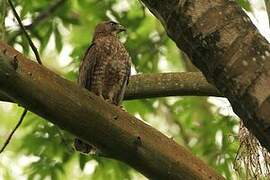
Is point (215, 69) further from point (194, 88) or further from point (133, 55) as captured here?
point (133, 55)

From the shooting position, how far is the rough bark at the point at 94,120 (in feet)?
8.29

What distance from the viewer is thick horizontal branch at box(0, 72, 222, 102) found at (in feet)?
12.9

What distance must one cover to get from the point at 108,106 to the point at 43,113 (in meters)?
0.27

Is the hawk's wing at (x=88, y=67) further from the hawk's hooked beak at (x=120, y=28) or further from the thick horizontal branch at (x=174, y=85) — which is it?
the thick horizontal branch at (x=174, y=85)

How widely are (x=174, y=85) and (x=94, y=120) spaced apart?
1.37 m

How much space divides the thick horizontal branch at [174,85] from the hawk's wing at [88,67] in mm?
1087

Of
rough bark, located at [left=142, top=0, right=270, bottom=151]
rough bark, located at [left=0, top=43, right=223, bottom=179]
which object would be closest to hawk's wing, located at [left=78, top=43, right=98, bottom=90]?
rough bark, located at [left=0, top=43, right=223, bottom=179]

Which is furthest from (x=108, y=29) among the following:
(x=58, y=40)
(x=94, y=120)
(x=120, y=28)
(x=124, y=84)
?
(x=94, y=120)

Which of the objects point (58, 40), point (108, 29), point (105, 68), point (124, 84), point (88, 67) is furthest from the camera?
point (58, 40)

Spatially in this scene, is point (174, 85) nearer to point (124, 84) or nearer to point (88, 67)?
point (124, 84)

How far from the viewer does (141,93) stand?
4.04 meters

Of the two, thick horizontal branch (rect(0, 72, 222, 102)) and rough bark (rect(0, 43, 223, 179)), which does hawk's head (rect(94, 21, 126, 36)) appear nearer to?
thick horizontal branch (rect(0, 72, 222, 102))

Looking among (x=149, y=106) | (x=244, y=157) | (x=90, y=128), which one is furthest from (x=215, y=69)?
(x=149, y=106)

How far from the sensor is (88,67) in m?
5.23
